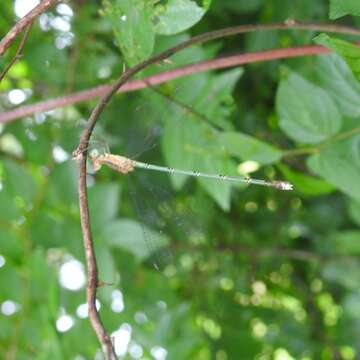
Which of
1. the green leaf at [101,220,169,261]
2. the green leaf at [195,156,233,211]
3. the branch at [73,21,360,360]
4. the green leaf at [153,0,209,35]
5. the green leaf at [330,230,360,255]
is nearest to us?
the branch at [73,21,360,360]

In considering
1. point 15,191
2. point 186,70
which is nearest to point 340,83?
point 186,70

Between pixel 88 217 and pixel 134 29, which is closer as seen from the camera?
pixel 88 217

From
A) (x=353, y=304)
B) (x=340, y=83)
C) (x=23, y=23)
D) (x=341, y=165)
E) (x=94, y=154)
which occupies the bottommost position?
(x=353, y=304)

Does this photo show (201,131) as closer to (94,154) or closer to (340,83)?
(340,83)

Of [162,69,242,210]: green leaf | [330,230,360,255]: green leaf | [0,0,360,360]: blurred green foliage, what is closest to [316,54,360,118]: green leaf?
[0,0,360,360]: blurred green foliage

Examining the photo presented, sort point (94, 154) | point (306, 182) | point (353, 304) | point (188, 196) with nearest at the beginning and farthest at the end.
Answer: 1. point (94, 154)
2. point (306, 182)
3. point (188, 196)
4. point (353, 304)

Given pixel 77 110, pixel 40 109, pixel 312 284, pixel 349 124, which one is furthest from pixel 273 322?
pixel 40 109

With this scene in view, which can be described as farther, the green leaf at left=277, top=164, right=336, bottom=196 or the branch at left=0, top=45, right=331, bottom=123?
the green leaf at left=277, top=164, right=336, bottom=196

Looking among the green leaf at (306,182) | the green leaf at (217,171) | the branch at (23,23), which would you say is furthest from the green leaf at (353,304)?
the branch at (23,23)

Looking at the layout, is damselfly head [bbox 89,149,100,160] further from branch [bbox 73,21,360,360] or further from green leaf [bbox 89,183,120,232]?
green leaf [bbox 89,183,120,232]
